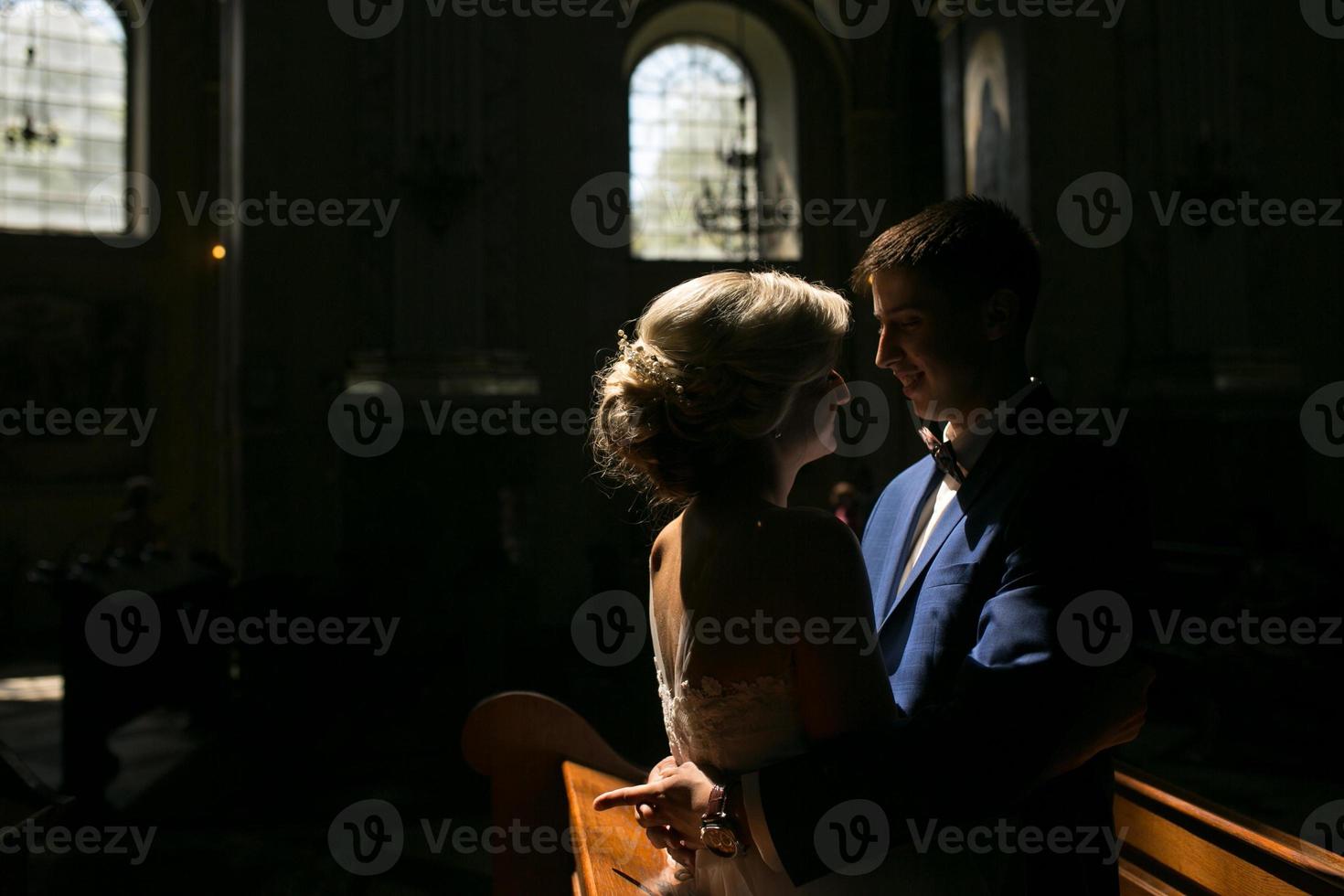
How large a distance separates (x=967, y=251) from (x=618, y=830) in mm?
1316

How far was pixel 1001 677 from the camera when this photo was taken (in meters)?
1.45

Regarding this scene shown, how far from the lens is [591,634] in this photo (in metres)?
8.41

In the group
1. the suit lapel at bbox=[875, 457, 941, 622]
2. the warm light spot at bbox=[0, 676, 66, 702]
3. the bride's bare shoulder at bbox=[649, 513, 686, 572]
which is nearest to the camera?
the bride's bare shoulder at bbox=[649, 513, 686, 572]

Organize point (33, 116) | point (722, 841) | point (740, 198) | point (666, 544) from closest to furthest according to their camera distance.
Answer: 1. point (722, 841)
2. point (666, 544)
3. point (740, 198)
4. point (33, 116)

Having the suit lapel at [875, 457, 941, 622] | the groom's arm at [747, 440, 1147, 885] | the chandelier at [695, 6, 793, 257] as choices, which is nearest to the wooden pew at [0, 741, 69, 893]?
the groom's arm at [747, 440, 1147, 885]

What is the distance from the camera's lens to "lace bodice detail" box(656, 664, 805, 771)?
1.60 metres

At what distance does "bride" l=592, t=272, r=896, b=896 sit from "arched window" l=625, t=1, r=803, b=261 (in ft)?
45.7

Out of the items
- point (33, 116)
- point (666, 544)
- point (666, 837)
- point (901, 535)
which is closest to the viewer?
point (666, 837)

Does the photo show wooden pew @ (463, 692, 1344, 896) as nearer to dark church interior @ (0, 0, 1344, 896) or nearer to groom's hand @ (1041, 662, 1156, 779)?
groom's hand @ (1041, 662, 1156, 779)

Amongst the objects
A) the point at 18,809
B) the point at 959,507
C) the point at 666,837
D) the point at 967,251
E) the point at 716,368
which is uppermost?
the point at 967,251

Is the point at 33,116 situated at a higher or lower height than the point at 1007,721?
higher

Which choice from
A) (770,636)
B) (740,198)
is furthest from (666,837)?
(740,198)

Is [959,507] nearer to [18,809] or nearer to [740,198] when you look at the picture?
[18,809]

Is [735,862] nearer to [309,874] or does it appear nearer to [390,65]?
[309,874]
